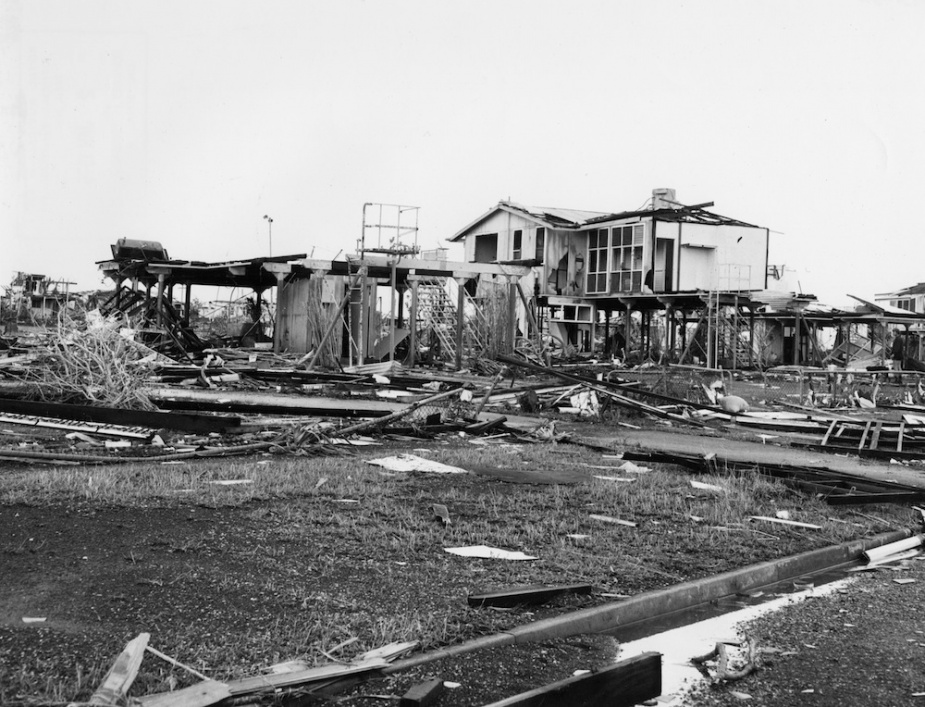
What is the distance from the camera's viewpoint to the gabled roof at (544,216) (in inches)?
1742

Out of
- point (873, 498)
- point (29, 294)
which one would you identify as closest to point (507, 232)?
point (29, 294)

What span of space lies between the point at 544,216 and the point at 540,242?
1249 mm

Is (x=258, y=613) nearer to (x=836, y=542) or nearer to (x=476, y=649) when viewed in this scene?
(x=476, y=649)

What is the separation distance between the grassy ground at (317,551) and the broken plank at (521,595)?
0.08 metres

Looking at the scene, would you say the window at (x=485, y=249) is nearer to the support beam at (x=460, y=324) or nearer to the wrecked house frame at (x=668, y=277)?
the wrecked house frame at (x=668, y=277)

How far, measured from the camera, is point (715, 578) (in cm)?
596

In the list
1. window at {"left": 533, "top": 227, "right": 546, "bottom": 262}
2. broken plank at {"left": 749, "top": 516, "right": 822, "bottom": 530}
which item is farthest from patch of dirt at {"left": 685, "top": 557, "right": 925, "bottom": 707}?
window at {"left": 533, "top": 227, "right": 546, "bottom": 262}

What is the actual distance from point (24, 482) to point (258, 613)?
407 cm

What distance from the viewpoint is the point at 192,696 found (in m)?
3.50

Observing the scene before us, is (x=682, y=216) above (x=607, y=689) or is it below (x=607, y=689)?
above

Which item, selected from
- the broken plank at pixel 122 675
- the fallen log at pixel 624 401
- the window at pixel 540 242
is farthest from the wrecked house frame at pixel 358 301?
the broken plank at pixel 122 675

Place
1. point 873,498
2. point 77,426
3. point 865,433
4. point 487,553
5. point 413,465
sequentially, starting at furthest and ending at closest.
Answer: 1. point 865,433
2. point 77,426
3. point 413,465
4. point 873,498
5. point 487,553

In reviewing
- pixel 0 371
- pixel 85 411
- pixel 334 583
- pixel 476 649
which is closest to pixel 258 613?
pixel 334 583

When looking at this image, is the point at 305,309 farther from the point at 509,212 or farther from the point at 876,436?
the point at 876,436
